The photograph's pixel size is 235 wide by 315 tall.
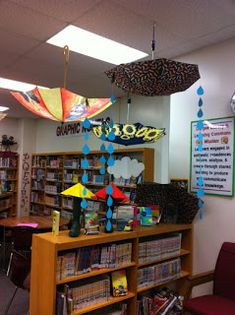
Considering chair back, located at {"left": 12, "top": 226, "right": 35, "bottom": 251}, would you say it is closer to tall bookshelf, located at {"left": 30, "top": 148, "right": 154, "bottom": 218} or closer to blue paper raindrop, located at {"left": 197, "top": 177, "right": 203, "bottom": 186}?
tall bookshelf, located at {"left": 30, "top": 148, "right": 154, "bottom": 218}

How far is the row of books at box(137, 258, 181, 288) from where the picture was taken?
2.79m

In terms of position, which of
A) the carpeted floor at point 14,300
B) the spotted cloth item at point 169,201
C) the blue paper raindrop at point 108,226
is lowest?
the carpeted floor at point 14,300

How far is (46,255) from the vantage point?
2.23 m

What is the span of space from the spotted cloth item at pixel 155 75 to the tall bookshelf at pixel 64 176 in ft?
7.18

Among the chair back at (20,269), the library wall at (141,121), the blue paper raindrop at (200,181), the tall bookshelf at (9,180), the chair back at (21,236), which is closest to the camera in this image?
the chair back at (20,269)

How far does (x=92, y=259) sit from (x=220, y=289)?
1.22 metres

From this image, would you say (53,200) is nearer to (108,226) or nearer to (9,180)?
(9,180)

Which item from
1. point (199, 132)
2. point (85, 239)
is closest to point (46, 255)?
point (85, 239)

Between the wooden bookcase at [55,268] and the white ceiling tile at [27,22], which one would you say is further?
the white ceiling tile at [27,22]

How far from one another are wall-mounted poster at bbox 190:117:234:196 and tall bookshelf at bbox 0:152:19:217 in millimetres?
5358

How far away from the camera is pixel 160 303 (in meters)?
2.95

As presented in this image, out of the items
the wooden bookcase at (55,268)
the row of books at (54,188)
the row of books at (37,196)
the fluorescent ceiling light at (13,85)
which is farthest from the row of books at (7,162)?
the wooden bookcase at (55,268)

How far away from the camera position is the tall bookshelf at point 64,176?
4.57 meters

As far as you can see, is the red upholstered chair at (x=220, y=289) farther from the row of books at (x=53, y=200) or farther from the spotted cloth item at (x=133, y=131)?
the row of books at (x=53, y=200)
